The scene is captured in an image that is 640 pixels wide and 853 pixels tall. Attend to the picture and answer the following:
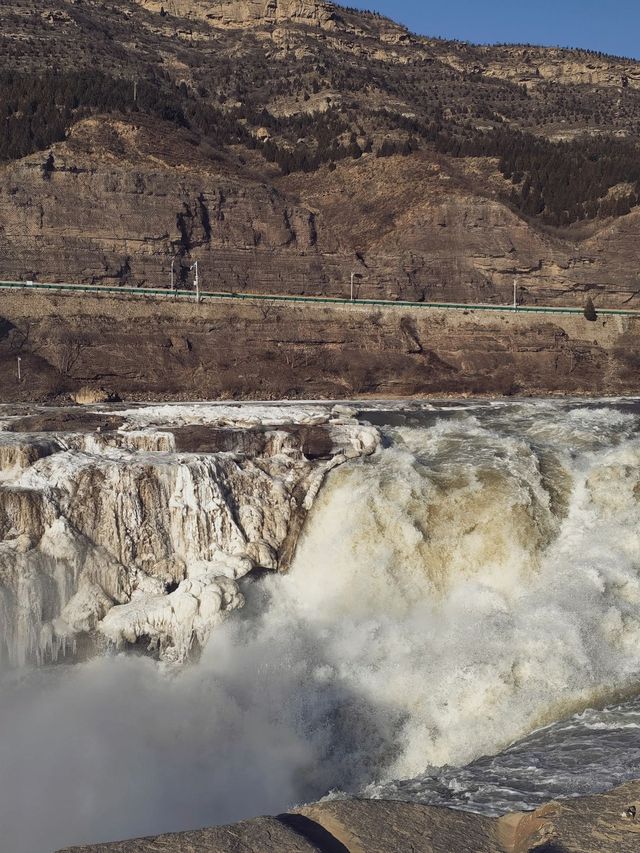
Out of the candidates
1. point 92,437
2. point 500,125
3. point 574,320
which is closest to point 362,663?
point 92,437

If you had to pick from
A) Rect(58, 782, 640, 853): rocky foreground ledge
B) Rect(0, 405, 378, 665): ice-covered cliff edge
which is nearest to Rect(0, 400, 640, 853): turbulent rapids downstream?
Rect(0, 405, 378, 665): ice-covered cliff edge

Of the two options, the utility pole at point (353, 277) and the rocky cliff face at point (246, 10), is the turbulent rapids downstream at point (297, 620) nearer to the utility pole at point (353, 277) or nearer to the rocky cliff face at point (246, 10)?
the utility pole at point (353, 277)

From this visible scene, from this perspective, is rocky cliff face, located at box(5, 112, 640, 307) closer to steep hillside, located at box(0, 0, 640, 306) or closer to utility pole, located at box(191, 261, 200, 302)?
steep hillside, located at box(0, 0, 640, 306)

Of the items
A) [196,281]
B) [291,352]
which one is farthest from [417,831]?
[196,281]

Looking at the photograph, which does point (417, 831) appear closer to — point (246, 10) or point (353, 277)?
point (353, 277)

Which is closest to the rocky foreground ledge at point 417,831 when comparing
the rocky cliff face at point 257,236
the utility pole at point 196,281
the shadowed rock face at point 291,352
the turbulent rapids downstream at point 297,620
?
the turbulent rapids downstream at point 297,620
